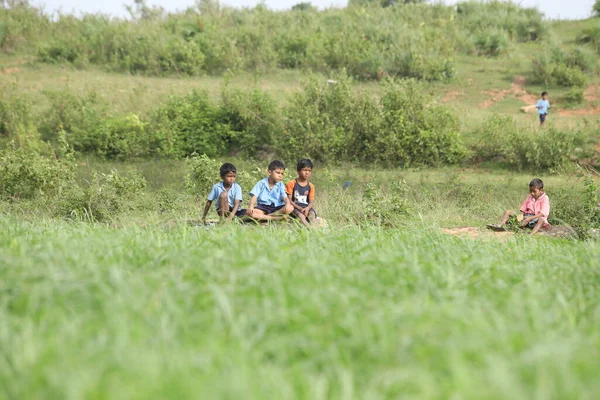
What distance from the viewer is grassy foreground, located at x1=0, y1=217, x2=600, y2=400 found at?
93.9 inches

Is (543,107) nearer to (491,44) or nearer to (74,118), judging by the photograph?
(491,44)

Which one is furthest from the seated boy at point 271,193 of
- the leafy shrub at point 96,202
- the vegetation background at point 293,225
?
the leafy shrub at point 96,202

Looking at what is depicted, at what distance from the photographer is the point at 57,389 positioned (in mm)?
2305

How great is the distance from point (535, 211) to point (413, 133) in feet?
25.3

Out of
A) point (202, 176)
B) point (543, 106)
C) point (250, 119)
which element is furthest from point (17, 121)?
Answer: point (543, 106)

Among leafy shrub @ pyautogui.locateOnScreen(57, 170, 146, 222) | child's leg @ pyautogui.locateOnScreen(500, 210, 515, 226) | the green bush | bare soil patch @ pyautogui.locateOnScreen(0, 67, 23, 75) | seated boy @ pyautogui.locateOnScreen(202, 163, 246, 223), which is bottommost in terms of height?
leafy shrub @ pyautogui.locateOnScreen(57, 170, 146, 222)

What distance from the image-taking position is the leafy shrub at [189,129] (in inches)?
688

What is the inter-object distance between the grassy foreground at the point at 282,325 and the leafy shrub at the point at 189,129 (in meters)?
13.2

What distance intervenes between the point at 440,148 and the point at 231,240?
497 inches

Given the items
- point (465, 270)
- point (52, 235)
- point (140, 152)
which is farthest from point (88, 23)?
point (465, 270)

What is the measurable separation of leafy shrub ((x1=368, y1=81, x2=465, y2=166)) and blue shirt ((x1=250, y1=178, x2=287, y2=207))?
827 centimetres

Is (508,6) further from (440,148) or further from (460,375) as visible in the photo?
(460,375)

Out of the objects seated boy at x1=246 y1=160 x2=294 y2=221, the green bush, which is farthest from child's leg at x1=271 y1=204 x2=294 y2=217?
the green bush

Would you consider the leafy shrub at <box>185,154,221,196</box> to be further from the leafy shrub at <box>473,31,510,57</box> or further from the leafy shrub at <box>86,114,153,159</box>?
the leafy shrub at <box>473,31,510,57</box>
